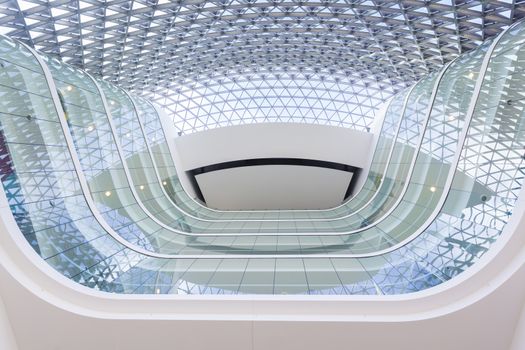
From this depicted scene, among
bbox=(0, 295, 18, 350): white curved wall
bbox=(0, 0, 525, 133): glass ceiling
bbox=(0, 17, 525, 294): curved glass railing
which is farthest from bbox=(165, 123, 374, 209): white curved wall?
bbox=(0, 295, 18, 350): white curved wall

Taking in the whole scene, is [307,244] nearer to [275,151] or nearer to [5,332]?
[5,332]

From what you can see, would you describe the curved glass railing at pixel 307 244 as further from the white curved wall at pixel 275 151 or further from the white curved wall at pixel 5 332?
the white curved wall at pixel 275 151

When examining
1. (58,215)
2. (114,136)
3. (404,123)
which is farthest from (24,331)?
(404,123)

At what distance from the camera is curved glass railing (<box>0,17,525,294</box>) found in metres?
8.41

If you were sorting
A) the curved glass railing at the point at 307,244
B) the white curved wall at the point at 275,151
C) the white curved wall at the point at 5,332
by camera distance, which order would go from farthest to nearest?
the white curved wall at the point at 275,151 → the curved glass railing at the point at 307,244 → the white curved wall at the point at 5,332

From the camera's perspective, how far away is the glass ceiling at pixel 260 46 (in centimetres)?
2250

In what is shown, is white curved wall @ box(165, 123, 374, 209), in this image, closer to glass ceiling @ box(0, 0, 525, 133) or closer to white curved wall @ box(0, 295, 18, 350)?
glass ceiling @ box(0, 0, 525, 133)

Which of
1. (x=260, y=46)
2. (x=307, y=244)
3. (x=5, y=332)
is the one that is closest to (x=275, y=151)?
(x=260, y=46)

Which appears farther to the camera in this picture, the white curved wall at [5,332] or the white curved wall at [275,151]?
the white curved wall at [275,151]

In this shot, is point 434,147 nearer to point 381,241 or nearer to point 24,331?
point 381,241

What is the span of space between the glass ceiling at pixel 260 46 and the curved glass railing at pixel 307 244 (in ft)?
44.2

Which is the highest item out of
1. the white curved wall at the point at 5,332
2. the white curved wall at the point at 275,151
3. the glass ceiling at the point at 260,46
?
the glass ceiling at the point at 260,46

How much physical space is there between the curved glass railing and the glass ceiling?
1346 centimetres

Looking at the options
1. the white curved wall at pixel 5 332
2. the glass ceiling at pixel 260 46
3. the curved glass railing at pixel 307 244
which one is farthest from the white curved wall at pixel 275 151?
the white curved wall at pixel 5 332
